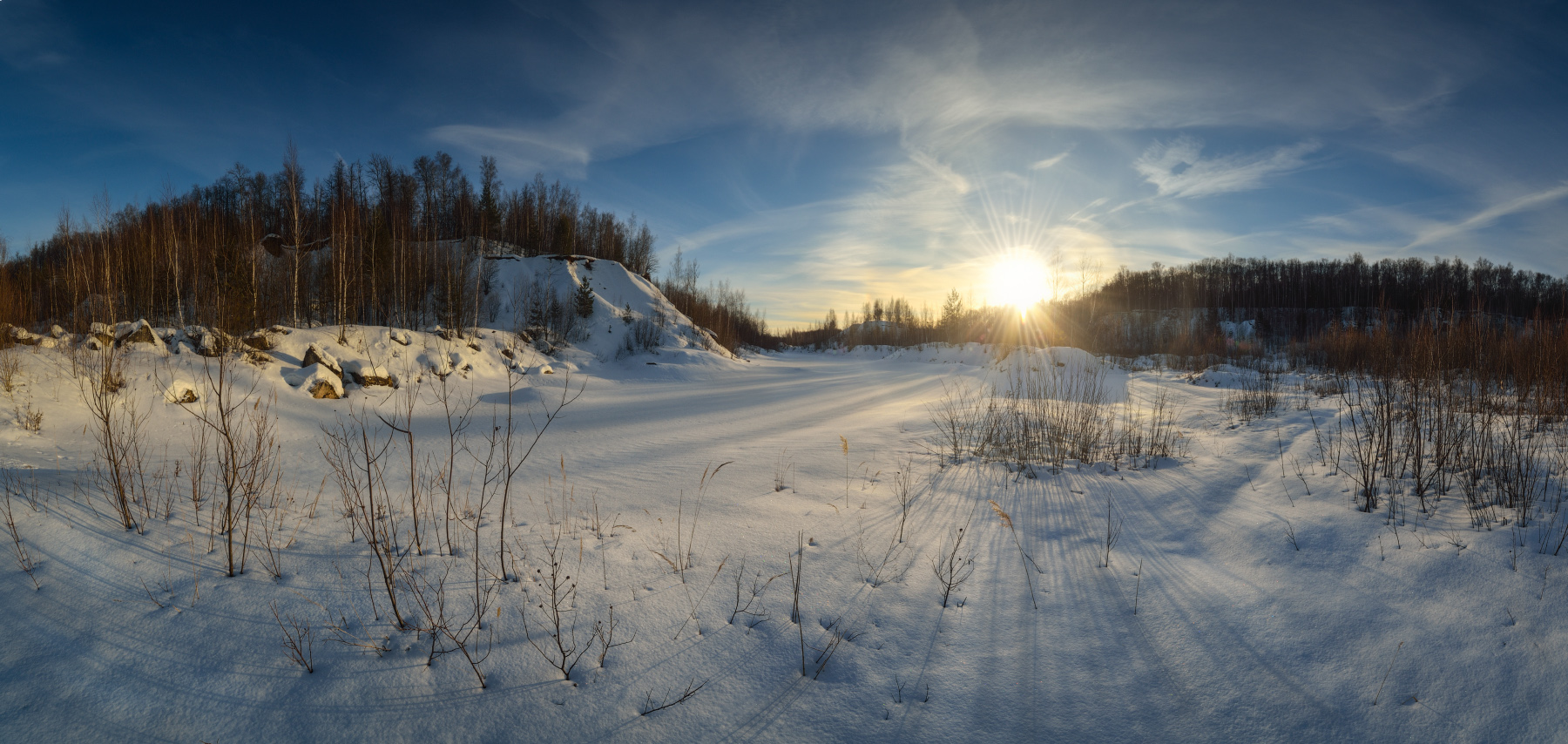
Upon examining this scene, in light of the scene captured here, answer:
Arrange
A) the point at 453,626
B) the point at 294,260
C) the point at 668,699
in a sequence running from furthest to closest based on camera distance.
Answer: the point at 294,260 < the point at 453,626 < the point at 668,699

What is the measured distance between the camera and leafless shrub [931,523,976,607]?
3119 mm

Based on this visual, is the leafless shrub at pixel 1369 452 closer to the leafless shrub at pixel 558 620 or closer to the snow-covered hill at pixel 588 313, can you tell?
the leafless shrub at pixel 558 620

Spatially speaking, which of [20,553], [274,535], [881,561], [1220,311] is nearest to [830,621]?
[881,561]

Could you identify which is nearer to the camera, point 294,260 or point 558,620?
point 558,620

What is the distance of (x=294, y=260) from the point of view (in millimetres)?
18141

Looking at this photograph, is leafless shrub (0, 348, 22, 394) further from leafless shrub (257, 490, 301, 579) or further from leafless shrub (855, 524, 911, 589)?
leafless shrub (855, 524, 911, 589)

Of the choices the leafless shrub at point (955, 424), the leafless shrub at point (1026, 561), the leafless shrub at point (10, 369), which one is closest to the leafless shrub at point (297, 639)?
the leafless shrub at point (1026, 561)

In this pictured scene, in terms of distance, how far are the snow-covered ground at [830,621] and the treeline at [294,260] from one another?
6.57 m

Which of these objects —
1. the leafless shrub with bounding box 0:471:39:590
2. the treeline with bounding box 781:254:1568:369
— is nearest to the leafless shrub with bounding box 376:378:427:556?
the leafless shrub with bounding box 0:471:39:590

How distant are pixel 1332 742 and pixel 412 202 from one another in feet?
145

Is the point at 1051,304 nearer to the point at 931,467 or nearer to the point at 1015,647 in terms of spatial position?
the point at 931,467

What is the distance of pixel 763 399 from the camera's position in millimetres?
13578

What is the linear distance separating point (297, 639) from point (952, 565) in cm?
349

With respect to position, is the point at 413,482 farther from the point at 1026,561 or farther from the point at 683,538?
the point at 1026,561
